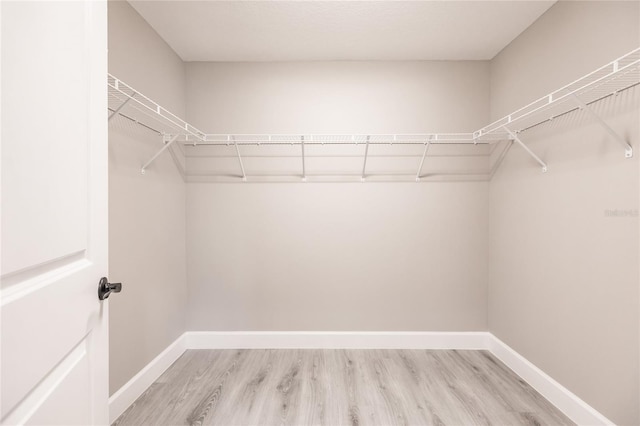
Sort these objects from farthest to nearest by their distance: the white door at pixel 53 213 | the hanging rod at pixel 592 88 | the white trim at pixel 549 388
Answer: the white trim at pixel 549 388 < the hanging rod at pixel 592 88 < the white door at pixel 53 213

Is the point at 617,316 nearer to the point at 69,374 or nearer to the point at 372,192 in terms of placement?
the point at 372,192

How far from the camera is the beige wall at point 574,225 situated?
1418 millimetres

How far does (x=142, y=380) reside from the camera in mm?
1916

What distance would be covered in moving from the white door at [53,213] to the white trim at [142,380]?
1.03 m

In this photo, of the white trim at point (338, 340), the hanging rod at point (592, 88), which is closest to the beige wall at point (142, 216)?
the white trim at point (338, 340)

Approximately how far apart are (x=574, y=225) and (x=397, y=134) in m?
1.22

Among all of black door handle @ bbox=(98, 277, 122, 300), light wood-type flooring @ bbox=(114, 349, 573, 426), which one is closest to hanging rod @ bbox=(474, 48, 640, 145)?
light wood-type flooring @ bbox=(114, 349, 573, 426)

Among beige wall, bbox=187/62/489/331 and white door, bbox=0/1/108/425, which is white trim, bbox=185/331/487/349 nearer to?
beige wall, bbox=187/62/489/331

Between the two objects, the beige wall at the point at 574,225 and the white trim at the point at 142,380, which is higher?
the beige wall at the point at 574,225

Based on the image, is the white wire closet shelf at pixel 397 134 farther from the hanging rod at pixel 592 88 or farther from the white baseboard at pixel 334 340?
the white baseboard at pixel 334 340

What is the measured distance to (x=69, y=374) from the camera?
71 centimetres

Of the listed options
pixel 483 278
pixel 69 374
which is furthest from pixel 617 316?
pixel 69 374

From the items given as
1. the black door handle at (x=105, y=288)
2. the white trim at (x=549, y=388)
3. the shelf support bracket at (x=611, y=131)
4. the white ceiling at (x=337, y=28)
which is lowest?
the white trim at (x=549, y=388)

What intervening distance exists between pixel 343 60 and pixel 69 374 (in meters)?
2.55
